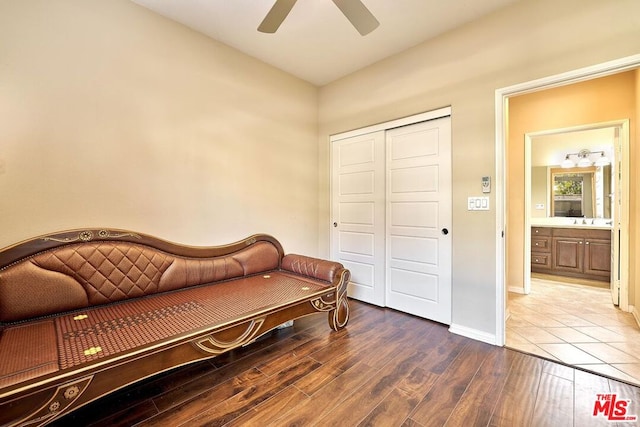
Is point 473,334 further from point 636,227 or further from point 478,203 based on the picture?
point 636,227

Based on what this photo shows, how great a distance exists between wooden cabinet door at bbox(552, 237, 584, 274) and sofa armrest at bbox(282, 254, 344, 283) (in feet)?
13.9

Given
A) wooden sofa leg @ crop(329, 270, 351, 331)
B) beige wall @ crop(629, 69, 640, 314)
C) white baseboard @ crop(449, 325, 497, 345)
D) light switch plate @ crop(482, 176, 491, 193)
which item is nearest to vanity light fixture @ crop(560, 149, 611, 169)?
beige wall @ crop(629, 69, 640, 314)

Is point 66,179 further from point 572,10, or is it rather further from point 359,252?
point 572,10

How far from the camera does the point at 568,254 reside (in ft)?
14.5

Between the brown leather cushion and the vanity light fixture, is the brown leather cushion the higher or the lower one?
the lower one

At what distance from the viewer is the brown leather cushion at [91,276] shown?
5.55ft

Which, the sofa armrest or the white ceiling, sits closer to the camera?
the white ceiling

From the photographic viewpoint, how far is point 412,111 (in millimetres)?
2898

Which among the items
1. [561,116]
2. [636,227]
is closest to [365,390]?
[636,227]

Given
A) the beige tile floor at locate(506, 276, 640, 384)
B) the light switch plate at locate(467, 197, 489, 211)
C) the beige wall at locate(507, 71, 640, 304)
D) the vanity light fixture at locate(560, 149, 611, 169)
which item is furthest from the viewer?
the vanity light fixture at locate(560, 149, 611, 169)

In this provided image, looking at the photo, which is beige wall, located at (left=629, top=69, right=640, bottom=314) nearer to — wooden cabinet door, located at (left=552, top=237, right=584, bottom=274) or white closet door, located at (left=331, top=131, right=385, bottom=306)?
wooden cabinet door, located at (left=552, top=237, right=584, bottom=274)

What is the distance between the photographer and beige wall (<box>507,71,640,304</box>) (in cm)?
294

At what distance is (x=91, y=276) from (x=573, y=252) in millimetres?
6277

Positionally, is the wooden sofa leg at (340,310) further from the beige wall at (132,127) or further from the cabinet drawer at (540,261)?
the cabinet drawer at (540,261)
